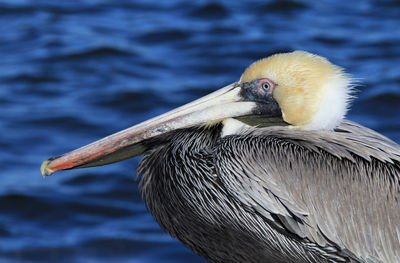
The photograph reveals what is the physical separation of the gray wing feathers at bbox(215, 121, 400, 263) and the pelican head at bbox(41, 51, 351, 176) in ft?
0.35

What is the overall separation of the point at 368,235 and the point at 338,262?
195mm

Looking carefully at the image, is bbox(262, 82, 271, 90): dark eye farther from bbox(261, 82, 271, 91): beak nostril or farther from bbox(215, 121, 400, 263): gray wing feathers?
bbox(215, 121, 400, 263): gray wing feathers

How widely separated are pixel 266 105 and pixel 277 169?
1.18 feet

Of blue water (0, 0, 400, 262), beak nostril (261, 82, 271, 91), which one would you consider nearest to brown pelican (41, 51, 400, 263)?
beak nostril (261, 82, 271, 91)

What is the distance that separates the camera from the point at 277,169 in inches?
159

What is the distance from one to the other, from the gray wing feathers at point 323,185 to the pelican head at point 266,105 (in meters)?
0.11

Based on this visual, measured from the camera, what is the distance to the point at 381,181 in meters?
4.12

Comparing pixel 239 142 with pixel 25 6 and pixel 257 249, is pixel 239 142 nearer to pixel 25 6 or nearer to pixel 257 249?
pixel 257 249

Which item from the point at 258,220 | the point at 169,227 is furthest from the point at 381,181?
the point at 169,227

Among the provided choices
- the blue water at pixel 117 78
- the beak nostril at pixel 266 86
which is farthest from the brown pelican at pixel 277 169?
the blue water at pixel 117 78

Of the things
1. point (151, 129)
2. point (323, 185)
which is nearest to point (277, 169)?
point (323, 185)

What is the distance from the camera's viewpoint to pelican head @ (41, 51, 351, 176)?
4.11 m

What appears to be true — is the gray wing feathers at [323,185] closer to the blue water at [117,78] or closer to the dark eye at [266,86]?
the dark eye at [266,86]

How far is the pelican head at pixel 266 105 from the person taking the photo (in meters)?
4.11
